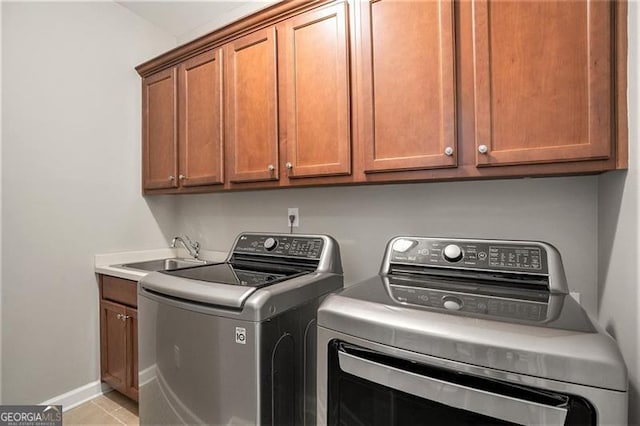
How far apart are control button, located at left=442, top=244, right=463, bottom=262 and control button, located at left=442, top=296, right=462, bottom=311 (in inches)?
10.1

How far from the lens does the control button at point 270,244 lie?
168 cm

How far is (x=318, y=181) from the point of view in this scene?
1534mm

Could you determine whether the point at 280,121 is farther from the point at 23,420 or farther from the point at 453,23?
the point at 23,420

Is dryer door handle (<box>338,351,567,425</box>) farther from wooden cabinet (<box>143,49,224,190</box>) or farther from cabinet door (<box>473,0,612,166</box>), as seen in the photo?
wooden cabinet (<box>143,49,224,190</box>)

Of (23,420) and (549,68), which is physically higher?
(549,68)

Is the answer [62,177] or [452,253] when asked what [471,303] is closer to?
[452,253]

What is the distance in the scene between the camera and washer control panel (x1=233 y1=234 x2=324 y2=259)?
155 cm

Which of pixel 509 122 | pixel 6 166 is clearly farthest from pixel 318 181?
pixel 6 166

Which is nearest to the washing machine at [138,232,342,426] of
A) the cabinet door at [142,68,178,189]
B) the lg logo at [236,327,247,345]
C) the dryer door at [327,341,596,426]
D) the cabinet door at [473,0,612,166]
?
the lg logo at [236,327,247,345]

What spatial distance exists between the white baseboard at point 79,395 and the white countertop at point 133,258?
2.44 ft

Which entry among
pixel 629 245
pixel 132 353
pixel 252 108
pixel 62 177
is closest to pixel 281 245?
pixel 252 108

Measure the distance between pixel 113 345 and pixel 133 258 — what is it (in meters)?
0.59

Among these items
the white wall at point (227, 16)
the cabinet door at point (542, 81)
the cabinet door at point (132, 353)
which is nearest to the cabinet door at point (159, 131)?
the white wall at point (227, 16)

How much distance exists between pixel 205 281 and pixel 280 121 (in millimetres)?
870
